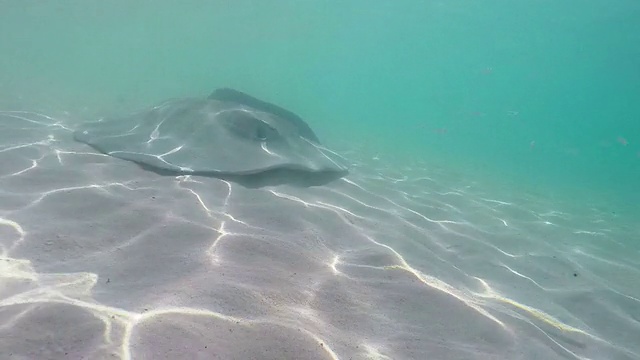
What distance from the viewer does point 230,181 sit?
5.50 m

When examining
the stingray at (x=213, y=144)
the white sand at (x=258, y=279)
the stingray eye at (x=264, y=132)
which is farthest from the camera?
the stingray eye at (x=264, y=132)

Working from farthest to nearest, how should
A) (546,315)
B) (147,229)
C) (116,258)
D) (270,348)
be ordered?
(546,315) < (147,229) < (116,258) < (270,348)

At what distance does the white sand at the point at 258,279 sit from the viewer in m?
2.19

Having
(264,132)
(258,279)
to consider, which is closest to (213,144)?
(264,132)

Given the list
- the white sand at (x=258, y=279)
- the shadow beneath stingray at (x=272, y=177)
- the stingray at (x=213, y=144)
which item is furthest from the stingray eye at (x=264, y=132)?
the white sand at (x=258, y=279)

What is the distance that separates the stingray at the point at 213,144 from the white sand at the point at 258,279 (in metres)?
0.34

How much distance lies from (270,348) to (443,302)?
1.68 meters

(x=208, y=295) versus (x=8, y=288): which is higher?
(x=208, y=295)

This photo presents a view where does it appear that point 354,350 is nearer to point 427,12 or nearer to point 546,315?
→ point 546,315

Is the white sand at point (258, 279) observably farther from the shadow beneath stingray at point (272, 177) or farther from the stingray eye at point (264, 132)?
the stingray eye at point (264, 132)

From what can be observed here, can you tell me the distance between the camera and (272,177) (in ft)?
19.8

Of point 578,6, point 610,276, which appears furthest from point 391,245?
point 578,6

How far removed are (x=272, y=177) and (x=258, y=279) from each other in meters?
3.23

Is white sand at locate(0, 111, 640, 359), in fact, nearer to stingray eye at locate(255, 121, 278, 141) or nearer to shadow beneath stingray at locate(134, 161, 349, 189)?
shadow beneath stingray at locate(134, 161, 349, 189)
